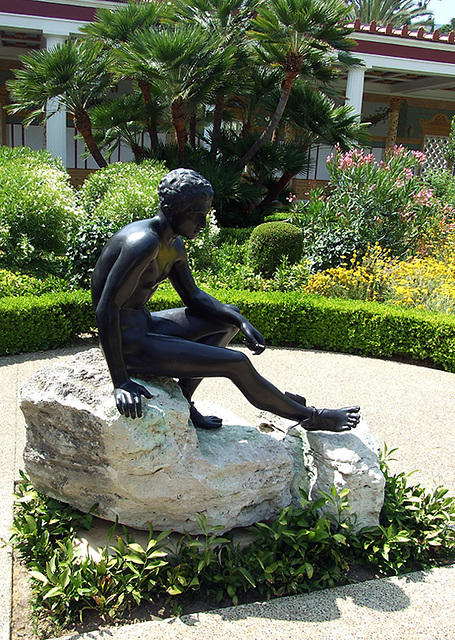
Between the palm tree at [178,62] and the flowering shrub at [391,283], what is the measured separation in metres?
5.40

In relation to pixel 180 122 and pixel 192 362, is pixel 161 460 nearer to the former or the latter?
pixel 192 362

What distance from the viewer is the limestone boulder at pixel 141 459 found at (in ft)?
8.54

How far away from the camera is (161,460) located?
8.66 feet

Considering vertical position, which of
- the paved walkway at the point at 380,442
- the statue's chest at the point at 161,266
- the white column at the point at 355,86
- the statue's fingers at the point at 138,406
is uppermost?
the white column at the point at 355,86

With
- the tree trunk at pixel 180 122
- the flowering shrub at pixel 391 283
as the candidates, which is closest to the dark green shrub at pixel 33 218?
the flowering shrub at pixel 391 283

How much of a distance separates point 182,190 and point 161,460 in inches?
49.6

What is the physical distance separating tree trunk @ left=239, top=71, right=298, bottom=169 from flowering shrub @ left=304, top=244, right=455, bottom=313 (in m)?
5.84

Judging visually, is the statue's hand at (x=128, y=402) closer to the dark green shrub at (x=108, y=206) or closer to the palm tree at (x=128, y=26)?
the dark green shrub at (x=108, y=206)

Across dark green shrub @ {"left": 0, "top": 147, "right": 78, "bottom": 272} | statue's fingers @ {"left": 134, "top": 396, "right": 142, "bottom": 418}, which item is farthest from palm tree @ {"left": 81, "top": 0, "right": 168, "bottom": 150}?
statue's fingers @ {"left": 134, "top": 396, "right": 142, "bottom": 418}

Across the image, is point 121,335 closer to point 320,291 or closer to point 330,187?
point 320,291

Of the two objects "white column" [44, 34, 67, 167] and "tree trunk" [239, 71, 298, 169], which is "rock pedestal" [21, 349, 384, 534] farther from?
"white column" [44, 34, 67, 167]

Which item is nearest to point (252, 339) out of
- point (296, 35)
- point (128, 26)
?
point (296, 35)

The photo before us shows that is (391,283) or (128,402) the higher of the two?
(128,402)

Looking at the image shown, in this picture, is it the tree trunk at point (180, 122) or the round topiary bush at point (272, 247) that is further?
the tree trunk at point (180, 122)
